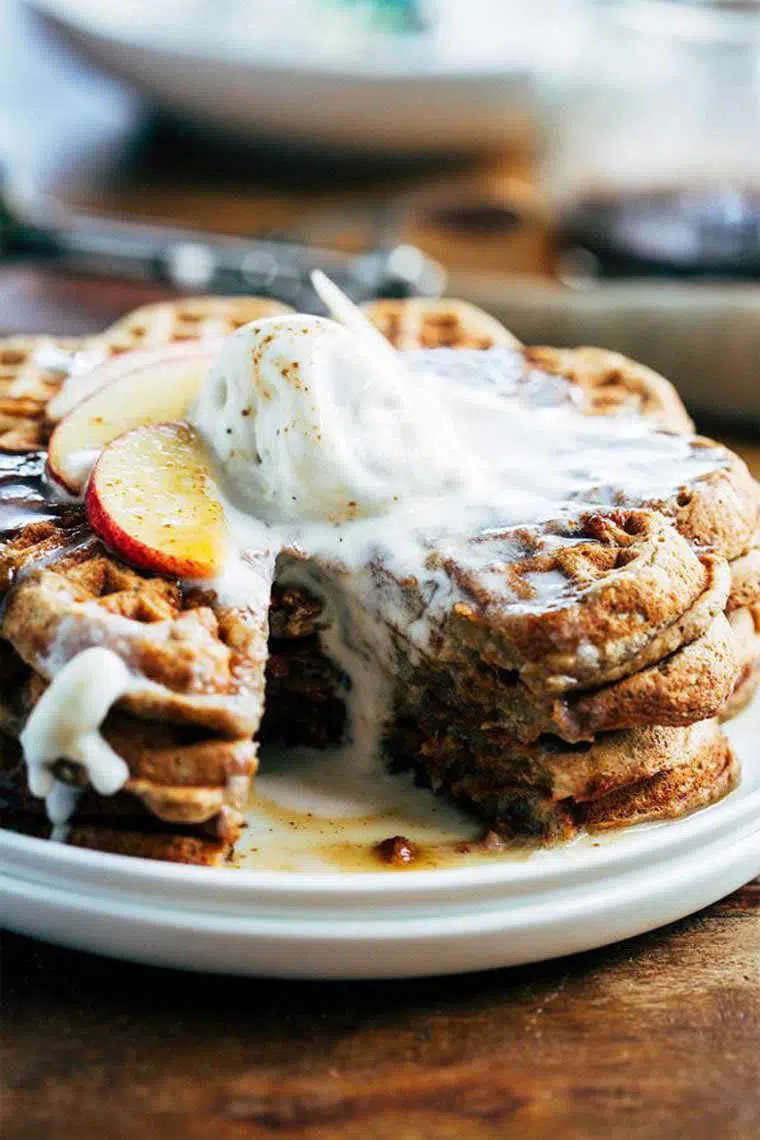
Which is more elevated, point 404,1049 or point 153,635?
point 153,635

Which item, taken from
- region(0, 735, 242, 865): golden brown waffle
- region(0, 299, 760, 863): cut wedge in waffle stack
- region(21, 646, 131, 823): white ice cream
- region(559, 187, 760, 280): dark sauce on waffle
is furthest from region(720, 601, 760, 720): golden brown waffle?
region(559, 187, 760, 280): dark sauce on waffle

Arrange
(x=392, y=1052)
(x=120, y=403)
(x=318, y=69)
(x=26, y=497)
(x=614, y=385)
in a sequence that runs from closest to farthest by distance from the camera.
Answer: (x=392, y=1052), (x=26, y=497), (x=120, y=403), (x=614, y=385), (x=318, y=69)

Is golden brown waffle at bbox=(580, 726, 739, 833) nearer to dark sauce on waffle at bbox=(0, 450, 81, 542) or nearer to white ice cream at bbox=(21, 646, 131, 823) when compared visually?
white ice cream at bbox=(21, 646, 131, 823)

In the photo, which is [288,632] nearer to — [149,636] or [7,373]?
[149,636]

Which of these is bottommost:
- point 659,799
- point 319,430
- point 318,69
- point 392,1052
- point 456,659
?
point 392,1052

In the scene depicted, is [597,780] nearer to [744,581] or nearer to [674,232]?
[744,581]

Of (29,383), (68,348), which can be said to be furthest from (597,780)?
(68,348)
